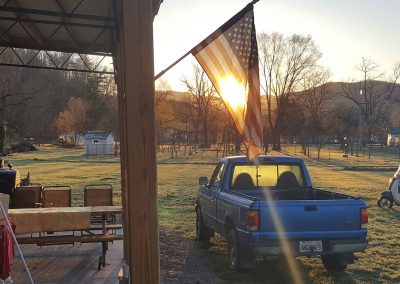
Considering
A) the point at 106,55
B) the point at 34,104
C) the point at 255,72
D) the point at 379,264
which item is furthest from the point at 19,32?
the point at 34,104

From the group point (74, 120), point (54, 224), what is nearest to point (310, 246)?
point (54, 224)

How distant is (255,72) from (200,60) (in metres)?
0.61

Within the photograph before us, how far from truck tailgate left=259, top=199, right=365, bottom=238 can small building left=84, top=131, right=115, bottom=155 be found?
5246cm

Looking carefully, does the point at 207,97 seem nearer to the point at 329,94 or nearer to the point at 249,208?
the point at 329,94

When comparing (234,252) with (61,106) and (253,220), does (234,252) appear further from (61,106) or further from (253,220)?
(61,106)

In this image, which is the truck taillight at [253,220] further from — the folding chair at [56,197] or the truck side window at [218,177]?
the folding chair at [56,197]

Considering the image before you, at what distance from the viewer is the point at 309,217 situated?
7.18 meters

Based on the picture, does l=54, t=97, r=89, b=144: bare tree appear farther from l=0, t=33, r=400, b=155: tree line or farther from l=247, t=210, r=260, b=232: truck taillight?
l=247, t=210, r=260, b=232: truck taillight

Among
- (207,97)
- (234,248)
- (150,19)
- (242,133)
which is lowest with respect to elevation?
(234,248)

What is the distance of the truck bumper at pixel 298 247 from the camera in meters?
7.01

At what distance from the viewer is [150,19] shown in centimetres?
394

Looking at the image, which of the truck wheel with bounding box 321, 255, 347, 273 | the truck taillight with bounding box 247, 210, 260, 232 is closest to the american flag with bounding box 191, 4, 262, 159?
the truck taillight with bounding box 247, 210, 260, 232

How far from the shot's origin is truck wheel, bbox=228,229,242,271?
7.50 metres

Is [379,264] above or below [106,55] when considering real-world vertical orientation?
below
